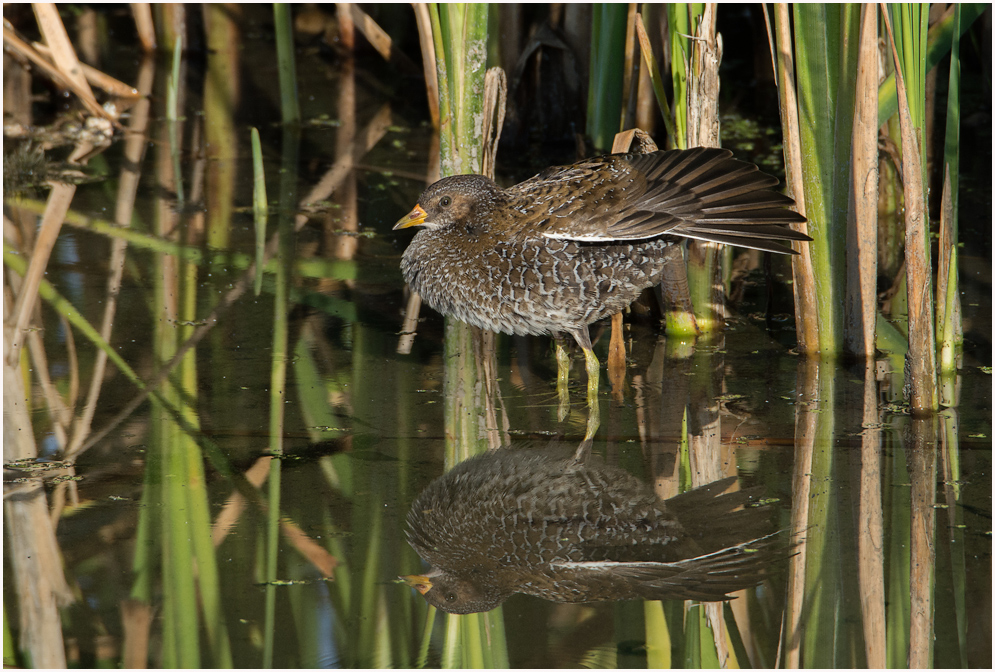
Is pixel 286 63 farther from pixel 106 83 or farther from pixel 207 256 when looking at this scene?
pixel 207 256

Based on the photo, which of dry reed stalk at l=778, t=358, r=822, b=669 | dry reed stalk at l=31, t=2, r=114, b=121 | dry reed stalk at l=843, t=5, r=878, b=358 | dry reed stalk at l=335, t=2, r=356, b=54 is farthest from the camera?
dry reed stalk at l=335, t=2, r=356, b=54

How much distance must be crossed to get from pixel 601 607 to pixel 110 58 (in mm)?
6972

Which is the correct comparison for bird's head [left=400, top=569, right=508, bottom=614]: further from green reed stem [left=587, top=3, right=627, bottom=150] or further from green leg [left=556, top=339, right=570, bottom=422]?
green reed stem [left=587, top=3, right=627, bottom=150]

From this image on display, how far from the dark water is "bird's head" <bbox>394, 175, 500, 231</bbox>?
579 millimetres

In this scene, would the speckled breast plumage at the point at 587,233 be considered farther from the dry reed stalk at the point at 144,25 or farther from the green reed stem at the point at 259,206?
the dry reed stalk at the point at 144,25

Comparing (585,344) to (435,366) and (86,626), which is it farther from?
(86,626)

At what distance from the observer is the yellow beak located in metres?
2.93

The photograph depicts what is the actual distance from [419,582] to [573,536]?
50 cm

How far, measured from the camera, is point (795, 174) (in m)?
4.05

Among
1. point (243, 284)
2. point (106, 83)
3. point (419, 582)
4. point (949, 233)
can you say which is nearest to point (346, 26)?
point (106, 83)

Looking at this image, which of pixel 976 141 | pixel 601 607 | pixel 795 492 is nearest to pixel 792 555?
pixel 795 492

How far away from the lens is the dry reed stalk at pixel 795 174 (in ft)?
13.0

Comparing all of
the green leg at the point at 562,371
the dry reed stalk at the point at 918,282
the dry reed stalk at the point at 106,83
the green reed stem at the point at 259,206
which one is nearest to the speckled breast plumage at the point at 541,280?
the green leg at the point at 562,371

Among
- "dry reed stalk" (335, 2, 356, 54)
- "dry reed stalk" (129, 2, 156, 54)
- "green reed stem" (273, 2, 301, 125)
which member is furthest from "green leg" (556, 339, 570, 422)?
"dry reed stalk" (129, 2, 156, 54)
